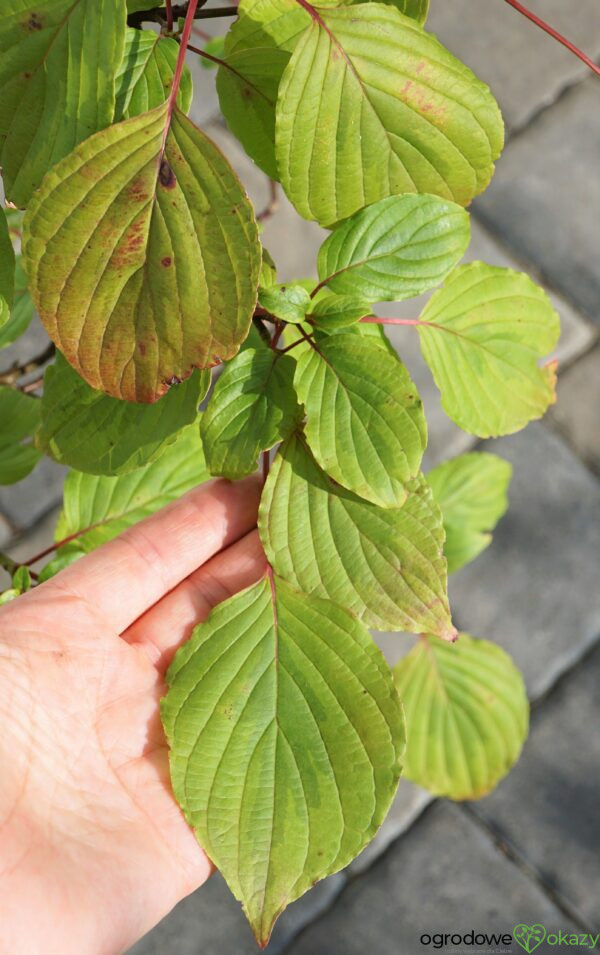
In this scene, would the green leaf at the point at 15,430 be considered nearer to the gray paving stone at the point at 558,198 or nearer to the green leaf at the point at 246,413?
the green leaf at the point at 246,413

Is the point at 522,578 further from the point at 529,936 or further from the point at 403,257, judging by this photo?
the point at 403,257

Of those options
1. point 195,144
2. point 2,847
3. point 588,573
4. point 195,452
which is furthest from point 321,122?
point 588,573

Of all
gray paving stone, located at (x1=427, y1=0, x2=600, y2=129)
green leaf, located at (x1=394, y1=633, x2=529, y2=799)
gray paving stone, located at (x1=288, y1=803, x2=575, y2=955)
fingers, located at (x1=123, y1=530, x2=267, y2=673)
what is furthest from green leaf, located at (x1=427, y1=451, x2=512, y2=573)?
gray paving stone, located at (x1=427, y1=0, x2=600, y2=129)

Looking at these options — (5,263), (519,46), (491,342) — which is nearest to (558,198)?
(519,46)

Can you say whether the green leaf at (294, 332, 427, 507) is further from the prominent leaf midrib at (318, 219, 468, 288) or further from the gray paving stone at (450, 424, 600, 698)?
the gray paving stone at (450, 424, 600, 698)

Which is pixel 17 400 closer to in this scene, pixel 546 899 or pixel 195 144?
pixel 195 144

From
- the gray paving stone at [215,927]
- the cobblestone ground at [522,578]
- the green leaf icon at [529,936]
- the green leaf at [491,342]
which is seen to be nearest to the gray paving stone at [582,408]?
the cobblestone ground at [522,578]
